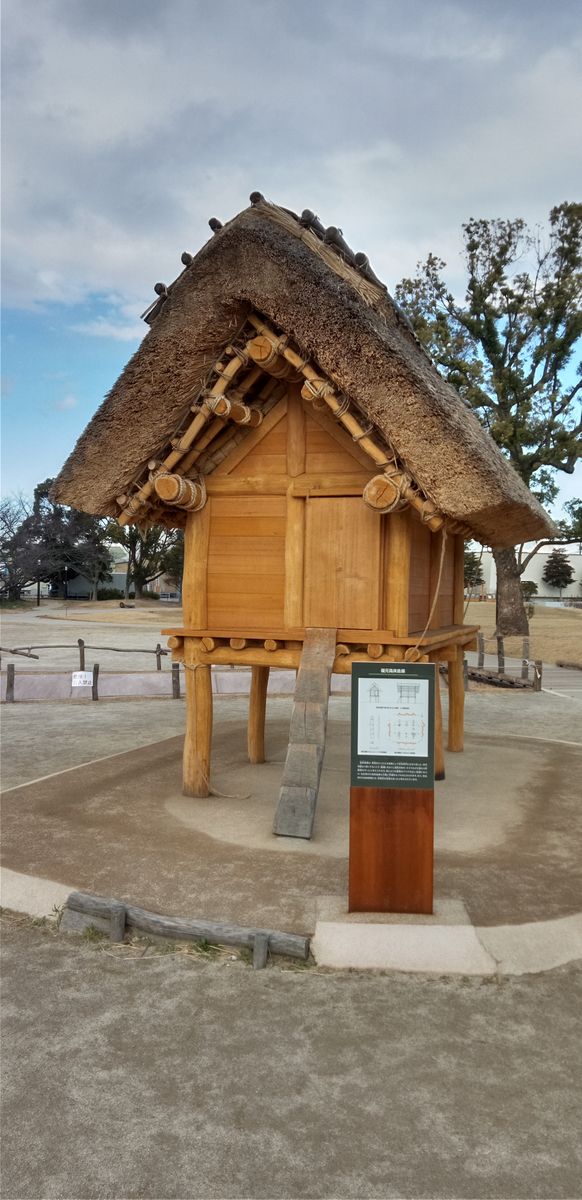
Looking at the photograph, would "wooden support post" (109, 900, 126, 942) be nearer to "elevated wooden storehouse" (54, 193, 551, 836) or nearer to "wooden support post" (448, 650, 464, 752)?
"elevated wooden storehouse" (54, 193, 551, 836)

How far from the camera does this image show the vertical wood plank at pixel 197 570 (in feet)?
27.8

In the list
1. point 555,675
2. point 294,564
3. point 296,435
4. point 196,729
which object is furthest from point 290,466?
point 555,675

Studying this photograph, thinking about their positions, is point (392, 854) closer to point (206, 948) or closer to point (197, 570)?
point (206, 948)

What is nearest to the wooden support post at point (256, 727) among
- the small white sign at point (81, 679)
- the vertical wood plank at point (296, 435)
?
the vertical wood plank at point (296, 435)

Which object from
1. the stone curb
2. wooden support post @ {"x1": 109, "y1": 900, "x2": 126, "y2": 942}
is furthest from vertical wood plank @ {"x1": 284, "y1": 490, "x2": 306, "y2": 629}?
wooden support post @ {"x1": 109, "y1": 900, "x2": 126, "y2": 942}

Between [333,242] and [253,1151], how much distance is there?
8.40 meters

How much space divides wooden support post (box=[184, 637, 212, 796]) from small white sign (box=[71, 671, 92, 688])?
9.04m

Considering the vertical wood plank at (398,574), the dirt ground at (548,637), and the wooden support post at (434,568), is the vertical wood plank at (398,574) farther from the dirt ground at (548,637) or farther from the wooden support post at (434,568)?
the dirt ground at (548,637)

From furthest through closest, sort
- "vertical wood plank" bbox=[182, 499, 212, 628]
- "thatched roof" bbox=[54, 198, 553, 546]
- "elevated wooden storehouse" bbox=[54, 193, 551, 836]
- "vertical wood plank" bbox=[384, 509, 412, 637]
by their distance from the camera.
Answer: "vertical wood plank" bbox=[182, 499, 212, 628]
"vertical wood plank" bbox=[384, 509, 412, 637]
"elevated wooden storehouse" bbox=[54, 193, 551, 836]
"thatched roof" bbox=[54, 198, 553, 546]

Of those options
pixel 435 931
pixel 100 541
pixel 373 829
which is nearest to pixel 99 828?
pixel 373 829

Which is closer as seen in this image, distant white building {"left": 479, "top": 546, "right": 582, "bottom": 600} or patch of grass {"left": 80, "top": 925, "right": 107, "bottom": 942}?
patch of grass {"left": 80, "top": 925, "right": 107, "bottom": 942}

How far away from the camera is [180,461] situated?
321 inches

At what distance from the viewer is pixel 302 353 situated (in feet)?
24.6

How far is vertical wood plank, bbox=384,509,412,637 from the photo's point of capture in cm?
775
